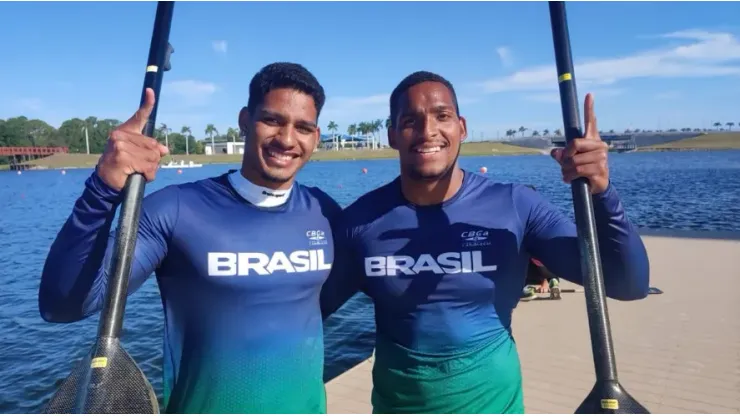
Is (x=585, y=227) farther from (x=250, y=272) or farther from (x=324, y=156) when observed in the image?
(x=324, y=156)

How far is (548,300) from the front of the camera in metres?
10.2

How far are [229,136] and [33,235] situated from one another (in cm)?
14865

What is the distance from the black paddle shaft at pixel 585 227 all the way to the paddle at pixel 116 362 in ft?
5.80

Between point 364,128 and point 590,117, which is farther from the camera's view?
point 364,128

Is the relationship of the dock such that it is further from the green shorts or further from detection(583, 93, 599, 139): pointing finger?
detection(583, 93, 599, 139): pointing finger

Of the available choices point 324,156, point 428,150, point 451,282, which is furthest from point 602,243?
point 324,156

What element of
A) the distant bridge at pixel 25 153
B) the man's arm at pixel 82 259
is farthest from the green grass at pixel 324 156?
the man's arm at pixel 82 259

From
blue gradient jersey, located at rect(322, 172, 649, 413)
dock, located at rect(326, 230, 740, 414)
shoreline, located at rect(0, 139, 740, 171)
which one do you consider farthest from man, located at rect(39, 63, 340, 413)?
shoreline, located at rect(0, 139, 740, 171)

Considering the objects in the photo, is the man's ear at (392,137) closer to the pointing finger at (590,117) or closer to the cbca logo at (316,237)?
the cbca logo at (316,237)

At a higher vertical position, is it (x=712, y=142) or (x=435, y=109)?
(x=712, y=142)

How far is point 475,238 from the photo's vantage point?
3.07 meters

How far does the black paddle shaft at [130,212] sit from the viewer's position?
7.20 ft

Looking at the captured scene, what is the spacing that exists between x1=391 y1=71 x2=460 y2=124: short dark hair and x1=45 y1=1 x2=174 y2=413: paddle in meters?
1.31

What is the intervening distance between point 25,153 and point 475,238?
464 ft
